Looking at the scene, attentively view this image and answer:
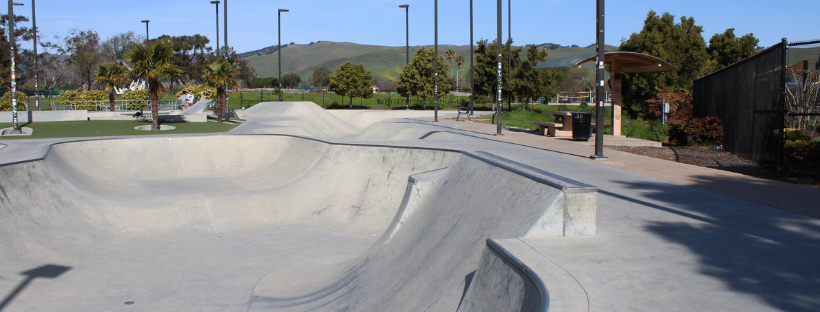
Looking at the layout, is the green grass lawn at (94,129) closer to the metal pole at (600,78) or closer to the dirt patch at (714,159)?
the metal pole at (600,78)

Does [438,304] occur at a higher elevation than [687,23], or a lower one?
lower

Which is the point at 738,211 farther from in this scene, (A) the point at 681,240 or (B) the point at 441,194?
(B) the point at 441,194

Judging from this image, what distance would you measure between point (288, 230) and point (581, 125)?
9.34 meters

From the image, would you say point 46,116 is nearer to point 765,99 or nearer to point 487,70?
point 765,99

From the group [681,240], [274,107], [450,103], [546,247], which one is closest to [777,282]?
[681,240]

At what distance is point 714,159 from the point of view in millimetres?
11617

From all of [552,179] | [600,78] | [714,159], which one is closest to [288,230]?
[552,179]

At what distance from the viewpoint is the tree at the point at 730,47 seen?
118 ft

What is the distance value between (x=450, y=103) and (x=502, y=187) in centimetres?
5527

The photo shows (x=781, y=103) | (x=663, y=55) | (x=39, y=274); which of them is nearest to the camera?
(x=39, y=274)

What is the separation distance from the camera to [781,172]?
9203 mm

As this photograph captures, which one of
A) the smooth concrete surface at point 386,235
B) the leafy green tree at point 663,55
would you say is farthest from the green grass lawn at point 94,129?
the leafy green tree at point 663,55

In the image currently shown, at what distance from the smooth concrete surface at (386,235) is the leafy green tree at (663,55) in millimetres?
16093

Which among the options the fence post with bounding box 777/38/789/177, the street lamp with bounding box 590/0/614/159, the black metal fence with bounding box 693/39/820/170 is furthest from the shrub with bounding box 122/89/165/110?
the fence post with bounding box 777/38/789/177
